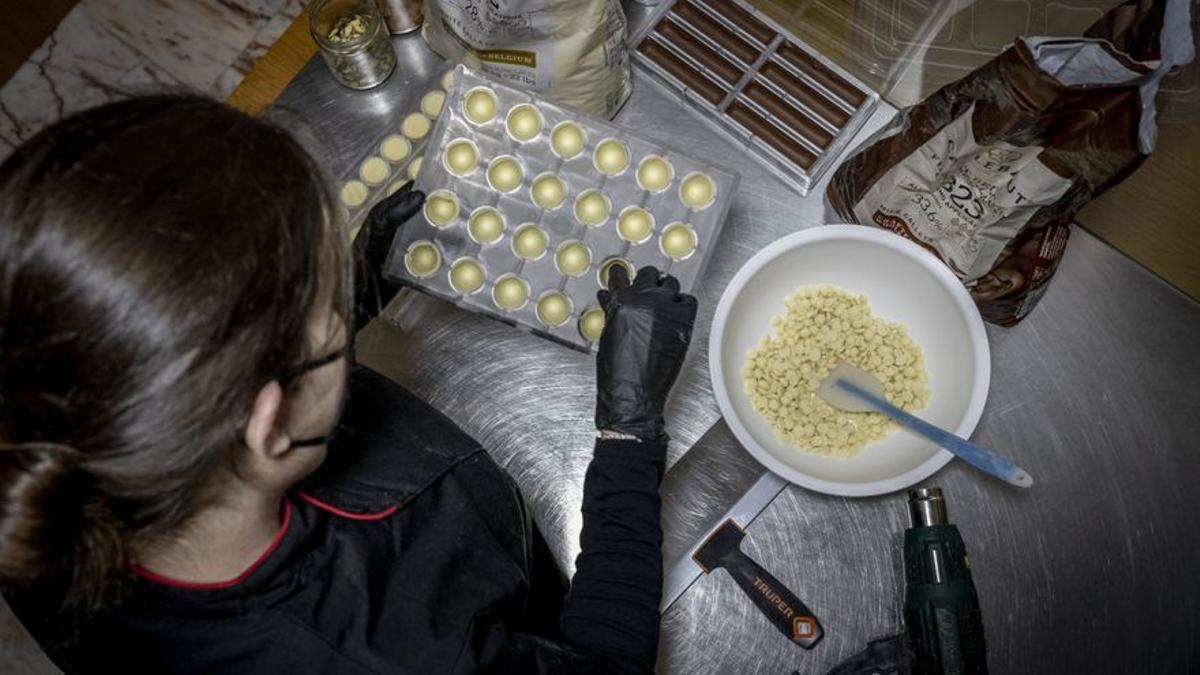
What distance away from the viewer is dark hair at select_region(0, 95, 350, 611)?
465mm

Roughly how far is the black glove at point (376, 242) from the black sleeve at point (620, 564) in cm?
32

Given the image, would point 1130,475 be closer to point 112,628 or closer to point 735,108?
point 735,108

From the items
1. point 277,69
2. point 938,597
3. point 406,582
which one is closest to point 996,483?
point 938,597

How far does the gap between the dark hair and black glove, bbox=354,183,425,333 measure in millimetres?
390

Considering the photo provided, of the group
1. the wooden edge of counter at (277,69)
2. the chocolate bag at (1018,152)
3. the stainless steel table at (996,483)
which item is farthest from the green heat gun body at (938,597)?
the wooden edge of counter at (277,69)

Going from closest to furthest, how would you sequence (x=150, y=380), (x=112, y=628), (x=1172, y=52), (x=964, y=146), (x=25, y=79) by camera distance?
(x=150, y=380), (x=112, y=628), (x=1172, y=52), (x=964, y=146), (x=25, y=79)

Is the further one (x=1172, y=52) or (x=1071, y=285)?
(x=1071, y=285)

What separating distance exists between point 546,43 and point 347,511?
50cm

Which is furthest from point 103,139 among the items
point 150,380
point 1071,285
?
point 1071,285

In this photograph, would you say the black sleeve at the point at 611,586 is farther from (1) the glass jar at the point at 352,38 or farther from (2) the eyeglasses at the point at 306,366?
(1) the glass jar at the point at 352,38

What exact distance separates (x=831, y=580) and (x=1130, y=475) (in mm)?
343

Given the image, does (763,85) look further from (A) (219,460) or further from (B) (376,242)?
(A) (219,460)

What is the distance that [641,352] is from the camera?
0.86m

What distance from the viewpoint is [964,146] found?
80 centimetres
